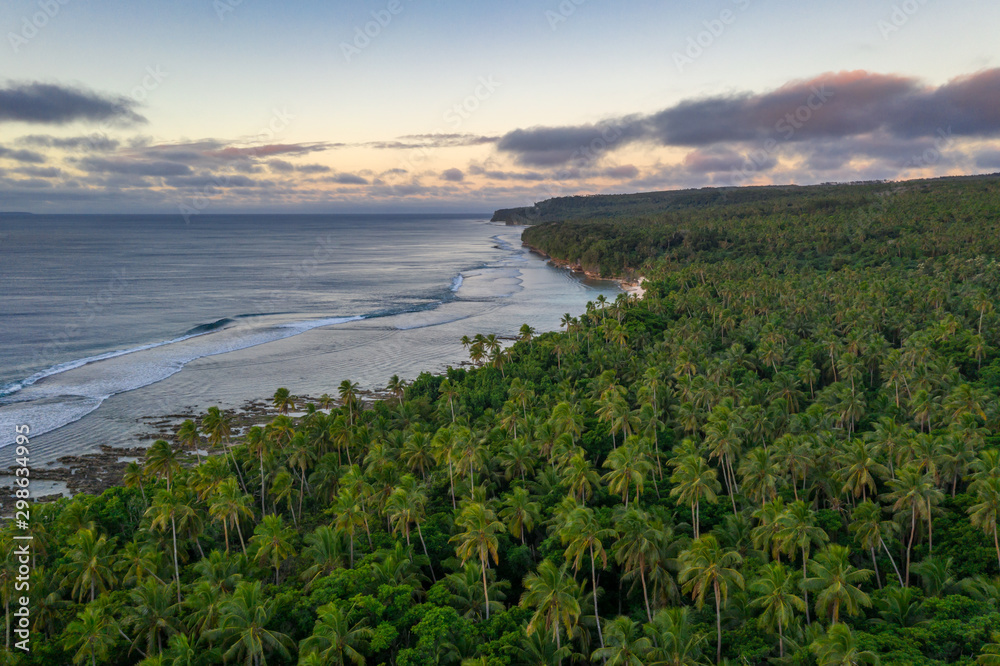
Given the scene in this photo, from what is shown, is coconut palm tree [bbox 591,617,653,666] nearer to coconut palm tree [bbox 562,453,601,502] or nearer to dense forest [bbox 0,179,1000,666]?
dense forest [bbox 0,179,1000,666]

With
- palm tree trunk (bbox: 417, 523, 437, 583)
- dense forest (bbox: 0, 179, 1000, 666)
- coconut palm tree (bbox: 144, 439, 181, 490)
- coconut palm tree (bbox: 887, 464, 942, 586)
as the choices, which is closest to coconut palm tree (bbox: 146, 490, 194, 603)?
dense forest (bbox: 0, 179, 1000, 666)

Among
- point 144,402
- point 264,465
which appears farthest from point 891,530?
point 144,402

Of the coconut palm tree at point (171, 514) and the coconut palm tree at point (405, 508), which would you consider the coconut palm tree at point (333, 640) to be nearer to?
the coconut palm tree at point (405, 508)

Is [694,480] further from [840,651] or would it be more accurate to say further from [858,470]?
[840,651]

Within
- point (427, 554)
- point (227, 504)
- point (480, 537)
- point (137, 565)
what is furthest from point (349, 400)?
point (480, 537)

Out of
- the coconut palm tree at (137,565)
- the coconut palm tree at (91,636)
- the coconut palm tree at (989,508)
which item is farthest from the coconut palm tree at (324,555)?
the coconut palm tree at (989,508)
